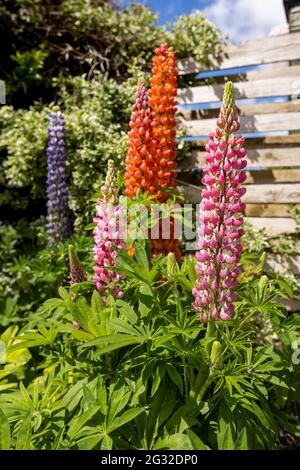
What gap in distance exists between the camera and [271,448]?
4.65 feet

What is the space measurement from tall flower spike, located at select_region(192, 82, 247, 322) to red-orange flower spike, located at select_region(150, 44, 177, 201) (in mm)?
1296

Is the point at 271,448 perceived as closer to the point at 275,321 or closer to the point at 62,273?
the point at 275,321

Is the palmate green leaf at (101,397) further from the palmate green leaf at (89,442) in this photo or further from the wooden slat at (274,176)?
the wooden slat at (274,176)

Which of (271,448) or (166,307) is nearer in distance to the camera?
(271,448)

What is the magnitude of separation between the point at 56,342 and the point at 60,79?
11.1ft

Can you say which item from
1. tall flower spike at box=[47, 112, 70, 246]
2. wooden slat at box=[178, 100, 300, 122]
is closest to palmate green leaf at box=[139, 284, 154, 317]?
tall flower spike at box=[47, 112, 70, 246]

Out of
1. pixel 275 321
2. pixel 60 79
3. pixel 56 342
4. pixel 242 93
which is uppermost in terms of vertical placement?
pixel 60 79

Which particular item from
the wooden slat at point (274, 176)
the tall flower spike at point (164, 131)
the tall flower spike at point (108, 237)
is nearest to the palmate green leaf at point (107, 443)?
the tall flower spike at point (108, 237)

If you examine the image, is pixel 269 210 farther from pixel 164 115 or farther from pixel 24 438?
pixel 24 438

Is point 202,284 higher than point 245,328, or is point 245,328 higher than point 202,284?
point 202,284

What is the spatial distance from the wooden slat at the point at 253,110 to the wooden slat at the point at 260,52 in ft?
1.25
